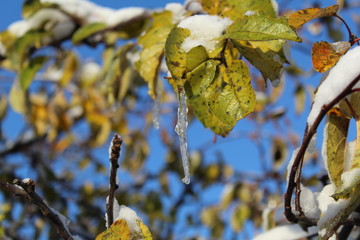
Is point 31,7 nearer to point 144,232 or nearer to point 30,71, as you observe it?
point 30,71

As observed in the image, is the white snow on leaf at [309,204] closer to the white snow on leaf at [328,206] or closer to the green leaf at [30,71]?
the white snow on leaf at [328,206]

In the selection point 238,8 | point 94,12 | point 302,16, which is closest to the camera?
point 302,16

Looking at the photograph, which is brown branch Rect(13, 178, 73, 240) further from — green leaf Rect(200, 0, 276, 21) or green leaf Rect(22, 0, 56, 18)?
green leaf Rect(22, 0, 56, 18)

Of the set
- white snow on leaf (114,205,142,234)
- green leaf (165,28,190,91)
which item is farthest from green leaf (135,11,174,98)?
white snow on leaf (114,205,142,234)

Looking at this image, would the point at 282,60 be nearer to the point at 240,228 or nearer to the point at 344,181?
the point at 344,181

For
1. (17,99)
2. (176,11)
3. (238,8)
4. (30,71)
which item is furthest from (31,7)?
(238,8)

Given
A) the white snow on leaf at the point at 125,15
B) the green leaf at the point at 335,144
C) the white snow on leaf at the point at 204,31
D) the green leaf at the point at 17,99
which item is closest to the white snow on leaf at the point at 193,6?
the white snow on leaf at the point at 204,31
